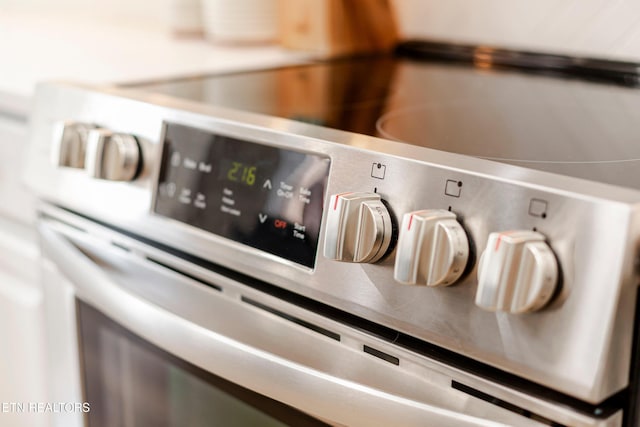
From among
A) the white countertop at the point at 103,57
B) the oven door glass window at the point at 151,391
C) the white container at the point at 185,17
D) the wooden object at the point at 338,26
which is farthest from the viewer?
the white container at the point at 185,17

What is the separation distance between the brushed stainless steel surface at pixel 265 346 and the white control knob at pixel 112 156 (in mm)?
76

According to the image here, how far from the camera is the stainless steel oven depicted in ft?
1.31

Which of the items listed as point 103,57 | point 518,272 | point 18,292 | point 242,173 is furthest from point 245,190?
point 103,57

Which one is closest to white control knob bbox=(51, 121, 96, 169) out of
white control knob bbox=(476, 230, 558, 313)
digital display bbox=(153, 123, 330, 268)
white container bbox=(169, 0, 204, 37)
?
digital display bbox=(153, 123, 330, 268)

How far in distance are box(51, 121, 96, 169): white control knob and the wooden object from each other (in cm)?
48

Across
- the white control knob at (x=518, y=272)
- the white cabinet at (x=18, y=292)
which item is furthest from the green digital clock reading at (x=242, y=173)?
the white cabinet at (x=18, y=292)

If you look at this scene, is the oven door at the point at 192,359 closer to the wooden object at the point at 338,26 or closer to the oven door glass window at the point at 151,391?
the oven door glass window at the point at 151,391

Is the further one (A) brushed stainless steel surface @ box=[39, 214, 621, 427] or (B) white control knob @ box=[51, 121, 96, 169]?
(B) white control knob @ box=[51, 121, 96, 169]

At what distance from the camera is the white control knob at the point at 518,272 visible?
1.27ft

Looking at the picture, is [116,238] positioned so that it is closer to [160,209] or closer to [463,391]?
[160,209]

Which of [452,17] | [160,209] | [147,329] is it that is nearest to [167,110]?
[160,209]

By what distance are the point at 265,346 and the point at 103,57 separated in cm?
68

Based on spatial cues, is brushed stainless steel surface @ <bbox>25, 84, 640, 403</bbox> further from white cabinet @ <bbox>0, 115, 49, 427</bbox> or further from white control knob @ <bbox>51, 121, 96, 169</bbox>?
white cabinet @ <bbox>0, 115, 49, 427</bbox>

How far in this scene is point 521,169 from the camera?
0.45m
